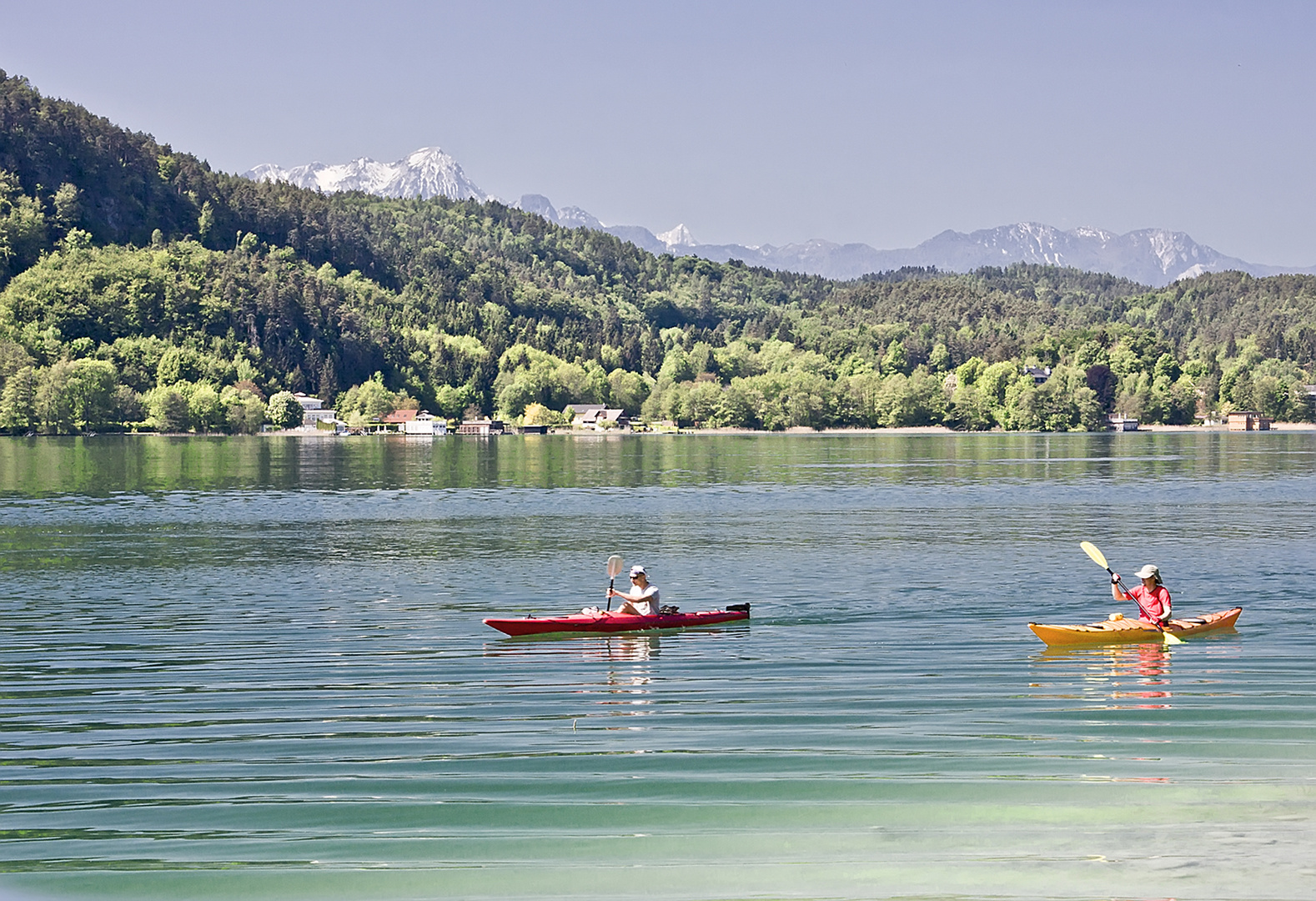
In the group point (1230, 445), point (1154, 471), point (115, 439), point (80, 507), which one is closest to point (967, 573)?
point (80, 507)

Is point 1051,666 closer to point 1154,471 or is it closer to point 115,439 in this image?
point 1154,471

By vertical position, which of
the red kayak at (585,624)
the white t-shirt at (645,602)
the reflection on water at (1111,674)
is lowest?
the reflection on water at (1111,674)

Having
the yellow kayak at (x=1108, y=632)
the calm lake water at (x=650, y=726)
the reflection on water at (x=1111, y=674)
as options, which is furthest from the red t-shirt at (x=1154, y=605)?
the calm lake water at (x=650, y=726)

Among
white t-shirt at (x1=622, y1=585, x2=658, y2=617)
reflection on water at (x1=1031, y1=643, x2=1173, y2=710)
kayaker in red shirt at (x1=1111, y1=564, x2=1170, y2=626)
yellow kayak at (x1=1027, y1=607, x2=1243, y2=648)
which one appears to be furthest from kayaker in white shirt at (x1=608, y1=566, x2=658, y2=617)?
kayaker in red shirt at (x1=1111, y1=564, x2=1170, y2=626)

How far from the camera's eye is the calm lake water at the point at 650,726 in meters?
14.9

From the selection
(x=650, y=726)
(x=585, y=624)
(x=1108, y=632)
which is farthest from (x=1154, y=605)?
(x=650, y=726)

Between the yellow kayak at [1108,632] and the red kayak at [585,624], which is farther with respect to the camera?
the red kayak at [585,624]

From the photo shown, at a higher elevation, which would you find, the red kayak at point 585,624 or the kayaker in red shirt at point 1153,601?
the kayaker in red shirt at point 1153,601

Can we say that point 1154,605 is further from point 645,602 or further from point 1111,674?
point 645,602

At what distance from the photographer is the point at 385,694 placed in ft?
79.8

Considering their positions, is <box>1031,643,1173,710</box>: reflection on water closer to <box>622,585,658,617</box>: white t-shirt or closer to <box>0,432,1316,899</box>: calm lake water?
<box>0,432,1316,899</box>: calm lake water

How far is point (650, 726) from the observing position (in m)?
21.5

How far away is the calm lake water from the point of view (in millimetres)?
14852

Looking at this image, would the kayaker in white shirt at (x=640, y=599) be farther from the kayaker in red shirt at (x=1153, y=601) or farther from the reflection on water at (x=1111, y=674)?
the kayaker in red shirt at (x=1153, y=601)
